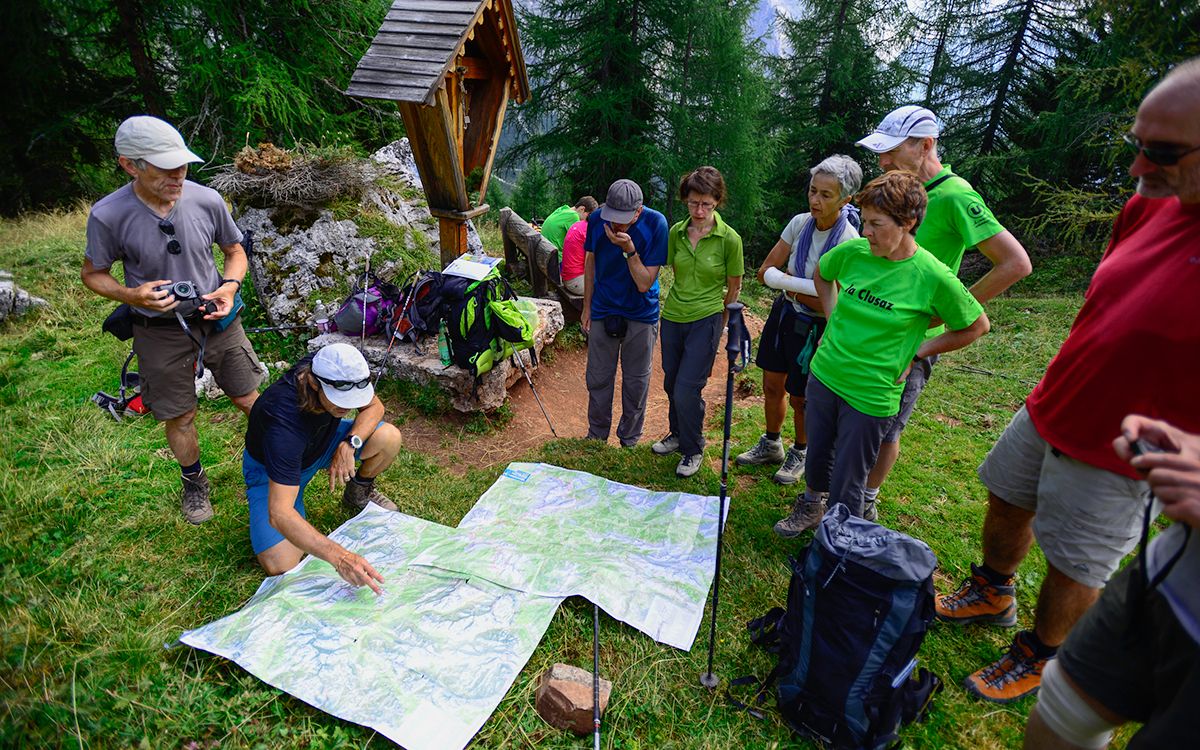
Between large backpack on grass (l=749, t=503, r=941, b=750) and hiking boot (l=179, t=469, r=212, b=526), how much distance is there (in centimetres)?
352

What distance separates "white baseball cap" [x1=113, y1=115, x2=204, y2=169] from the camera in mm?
2967

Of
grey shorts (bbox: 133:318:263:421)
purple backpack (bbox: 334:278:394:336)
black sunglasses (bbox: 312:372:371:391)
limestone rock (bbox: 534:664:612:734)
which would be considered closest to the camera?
limestone rock (bbox: 534:664:612:734)

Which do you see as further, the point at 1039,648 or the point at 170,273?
the point at 170,273

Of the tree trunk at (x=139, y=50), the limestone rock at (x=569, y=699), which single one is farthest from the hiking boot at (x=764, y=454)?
the tree trunk at (x=139, y=50)

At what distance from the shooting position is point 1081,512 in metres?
2.23

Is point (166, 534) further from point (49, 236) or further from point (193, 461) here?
point (49, 236)

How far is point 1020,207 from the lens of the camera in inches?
584

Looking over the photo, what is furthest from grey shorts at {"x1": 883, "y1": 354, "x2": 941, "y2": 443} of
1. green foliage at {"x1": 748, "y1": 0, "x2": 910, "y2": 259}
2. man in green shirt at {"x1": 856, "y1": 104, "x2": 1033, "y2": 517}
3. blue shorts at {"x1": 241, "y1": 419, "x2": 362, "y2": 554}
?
green foliage at {"x1": 748, "y1": 0, "x2": 910, "y2": 259}

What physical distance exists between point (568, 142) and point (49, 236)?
32.9ft

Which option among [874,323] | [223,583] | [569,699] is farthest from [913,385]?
[223,583]

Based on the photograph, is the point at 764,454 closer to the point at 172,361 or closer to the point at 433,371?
the point at 433,371

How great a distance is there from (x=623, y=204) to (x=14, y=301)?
7036mm

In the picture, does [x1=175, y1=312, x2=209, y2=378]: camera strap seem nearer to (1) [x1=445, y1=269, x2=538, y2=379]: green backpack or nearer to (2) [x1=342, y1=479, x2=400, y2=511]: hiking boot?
(2) [x1=342, y1=479, x2=400, y2=511]: hiking boot

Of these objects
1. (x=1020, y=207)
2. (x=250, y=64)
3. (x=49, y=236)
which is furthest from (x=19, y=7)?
(x=1020, y=207)
